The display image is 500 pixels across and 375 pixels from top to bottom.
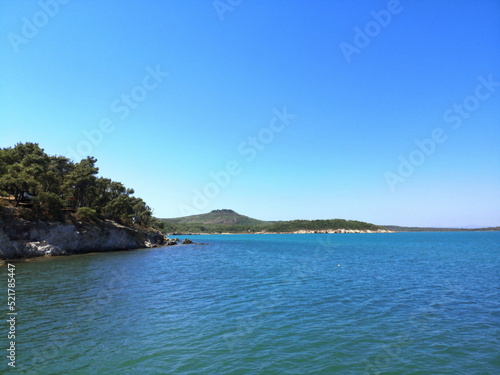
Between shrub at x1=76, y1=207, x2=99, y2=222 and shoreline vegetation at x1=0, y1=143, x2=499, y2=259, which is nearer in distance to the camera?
shoreline vegetation at x1=0, y1=143, x2=499, y2=259

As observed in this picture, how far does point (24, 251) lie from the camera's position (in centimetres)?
5725

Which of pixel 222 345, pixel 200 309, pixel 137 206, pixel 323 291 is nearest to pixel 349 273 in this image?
pixel 323 291

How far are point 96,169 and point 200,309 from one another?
7824 centimetres

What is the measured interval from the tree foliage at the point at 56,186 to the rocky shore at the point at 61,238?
3.74 meters

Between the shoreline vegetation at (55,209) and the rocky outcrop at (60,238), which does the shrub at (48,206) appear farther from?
the rocky outcrop at (60,238)

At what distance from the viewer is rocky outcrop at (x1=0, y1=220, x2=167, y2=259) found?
5569cm

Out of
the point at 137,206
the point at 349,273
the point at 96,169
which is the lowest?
the point at 349,273

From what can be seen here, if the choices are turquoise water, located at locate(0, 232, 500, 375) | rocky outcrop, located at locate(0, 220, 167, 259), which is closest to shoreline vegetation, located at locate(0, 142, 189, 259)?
rocky outcrop, located at locate(0, 220, 167, 259)

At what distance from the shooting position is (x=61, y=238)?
67.4 m

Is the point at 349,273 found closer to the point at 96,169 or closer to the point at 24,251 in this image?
the point at 24,251

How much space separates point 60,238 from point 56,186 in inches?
575

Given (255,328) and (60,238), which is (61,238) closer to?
(60,238)

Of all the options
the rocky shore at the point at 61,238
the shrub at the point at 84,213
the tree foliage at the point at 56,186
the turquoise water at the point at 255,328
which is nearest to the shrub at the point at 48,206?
the tree foliage at the point at 56,186

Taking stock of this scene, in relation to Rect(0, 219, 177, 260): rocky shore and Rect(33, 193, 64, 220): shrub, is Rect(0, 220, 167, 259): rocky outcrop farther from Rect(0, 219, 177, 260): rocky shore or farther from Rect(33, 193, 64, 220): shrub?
Rect(33, 193, 64, 220): shrub
